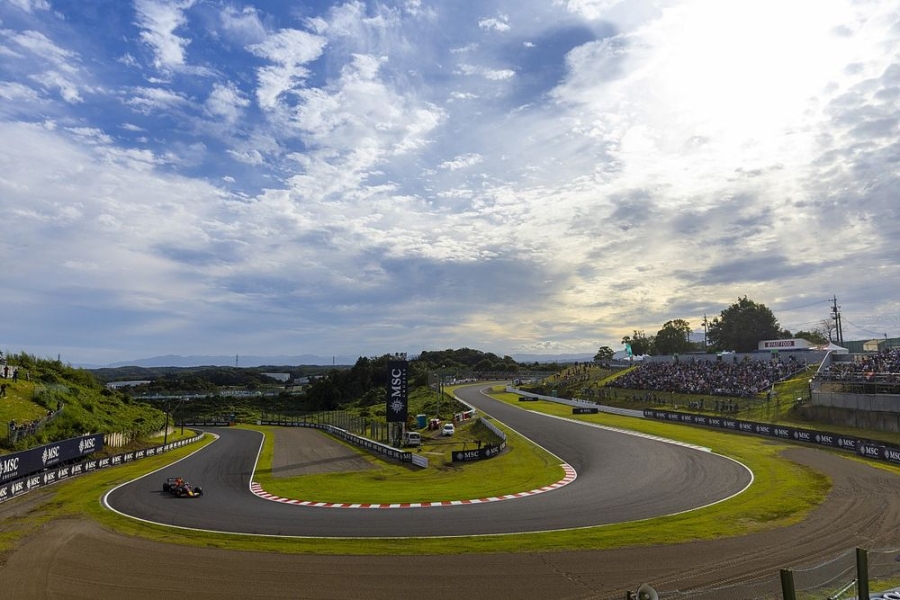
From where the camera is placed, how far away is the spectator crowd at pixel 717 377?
2739 inches

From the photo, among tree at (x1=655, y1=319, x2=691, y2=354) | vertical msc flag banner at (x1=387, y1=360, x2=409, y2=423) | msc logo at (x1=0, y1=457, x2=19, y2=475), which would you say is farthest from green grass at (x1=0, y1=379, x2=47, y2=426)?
tree at (x1=655, y1=319, x2=691, y2=354)

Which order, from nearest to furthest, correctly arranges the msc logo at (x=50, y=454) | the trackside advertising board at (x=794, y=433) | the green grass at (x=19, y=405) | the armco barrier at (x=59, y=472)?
the armco barrier at (x=59, y=472)
the trackside advertising board at (x=794, y=433)
the msc logo at (x=50, y=454)
the green grass at (x=19, y=405)

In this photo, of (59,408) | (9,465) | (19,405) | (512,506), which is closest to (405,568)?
(512,506)

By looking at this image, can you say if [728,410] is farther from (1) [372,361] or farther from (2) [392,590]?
(1) [372,361]

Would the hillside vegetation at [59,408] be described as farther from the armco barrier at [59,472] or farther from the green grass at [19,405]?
the armco barrier at [59,472]

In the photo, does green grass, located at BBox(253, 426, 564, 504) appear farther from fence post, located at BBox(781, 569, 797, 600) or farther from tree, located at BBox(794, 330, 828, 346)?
tree, located at BBox(794, 330, 828, 346)

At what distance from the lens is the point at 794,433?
45094 millimetres

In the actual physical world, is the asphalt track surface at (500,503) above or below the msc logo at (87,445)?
below

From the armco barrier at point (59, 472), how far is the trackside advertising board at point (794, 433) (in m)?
54.8

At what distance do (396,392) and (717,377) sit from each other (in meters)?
51.8

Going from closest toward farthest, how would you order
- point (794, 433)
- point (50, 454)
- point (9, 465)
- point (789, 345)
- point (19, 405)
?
point (9, 465), point (50, 454), point (794, 433), point (19, 405), point (789, 345)

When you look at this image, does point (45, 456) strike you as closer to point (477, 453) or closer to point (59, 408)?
point (59, 408)

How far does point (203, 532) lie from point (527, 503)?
570 inches

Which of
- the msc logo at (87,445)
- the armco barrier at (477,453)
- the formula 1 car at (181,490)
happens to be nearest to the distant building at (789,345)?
the armco barrier at (477,453)
